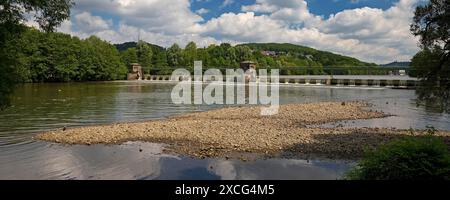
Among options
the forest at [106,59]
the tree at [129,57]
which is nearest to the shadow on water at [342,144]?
the forest at [106,59]

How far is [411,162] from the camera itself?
22.9 feet

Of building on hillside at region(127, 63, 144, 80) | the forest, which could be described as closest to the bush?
the forest

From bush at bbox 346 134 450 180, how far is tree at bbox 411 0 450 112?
30.1ft

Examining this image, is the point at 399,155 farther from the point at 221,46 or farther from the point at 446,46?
the point at 221,46

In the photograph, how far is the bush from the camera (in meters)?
6.84

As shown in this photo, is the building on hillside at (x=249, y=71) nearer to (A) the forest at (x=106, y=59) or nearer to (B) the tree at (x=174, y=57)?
(A) the forest at (x=106, y=59)

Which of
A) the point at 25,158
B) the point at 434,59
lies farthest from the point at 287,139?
the point at 25,158

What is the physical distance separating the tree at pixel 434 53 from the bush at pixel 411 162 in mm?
9173

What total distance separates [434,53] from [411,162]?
412 inches

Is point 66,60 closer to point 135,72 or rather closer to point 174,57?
point 135,72

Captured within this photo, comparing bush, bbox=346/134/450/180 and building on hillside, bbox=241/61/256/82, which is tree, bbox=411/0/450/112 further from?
building on hillside, bbox=241/61/256/82

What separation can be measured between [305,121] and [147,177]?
14.0m
